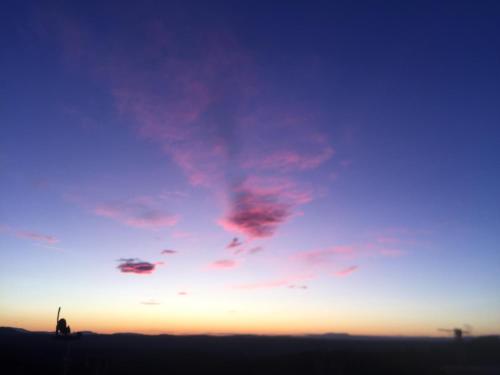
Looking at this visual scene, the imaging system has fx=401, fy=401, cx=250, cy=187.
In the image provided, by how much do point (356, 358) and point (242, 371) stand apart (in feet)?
44.9

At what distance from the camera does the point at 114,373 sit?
4934cm

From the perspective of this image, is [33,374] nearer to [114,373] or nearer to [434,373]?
[114,373]

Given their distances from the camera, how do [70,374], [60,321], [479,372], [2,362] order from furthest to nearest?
[2,362] → [70,374] → [479,372] → [60,321]

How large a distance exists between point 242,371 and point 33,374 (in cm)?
2410

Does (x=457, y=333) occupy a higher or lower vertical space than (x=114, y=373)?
higher

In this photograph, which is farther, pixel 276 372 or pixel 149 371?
pixel 149 371

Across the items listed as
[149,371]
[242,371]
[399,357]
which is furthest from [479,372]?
[149,371]

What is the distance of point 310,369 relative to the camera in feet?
150

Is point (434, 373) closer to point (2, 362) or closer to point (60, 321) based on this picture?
point (60, 321)

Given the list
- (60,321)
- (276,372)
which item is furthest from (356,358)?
(60,321)

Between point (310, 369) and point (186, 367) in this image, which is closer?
point (310, 369)

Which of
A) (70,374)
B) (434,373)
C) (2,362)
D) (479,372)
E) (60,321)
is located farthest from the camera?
(2,362)

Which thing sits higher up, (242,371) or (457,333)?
(457,333)

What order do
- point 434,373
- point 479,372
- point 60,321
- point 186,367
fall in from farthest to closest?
point 186,367 → point 434,373 → point 479,372 → point 60,321
